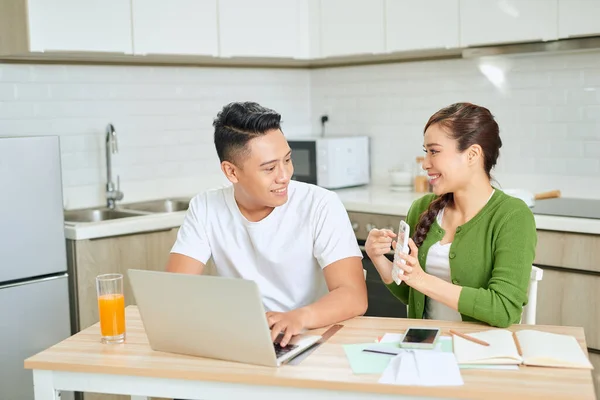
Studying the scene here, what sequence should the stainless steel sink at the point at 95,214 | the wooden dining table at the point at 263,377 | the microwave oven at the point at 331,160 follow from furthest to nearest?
1. the microwave oven at the point at 331,160
2. the stainless steel sink at the point at 95,214
3. the wooden dining table at the point at 263,377

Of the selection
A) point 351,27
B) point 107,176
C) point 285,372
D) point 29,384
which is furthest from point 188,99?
point 285,372

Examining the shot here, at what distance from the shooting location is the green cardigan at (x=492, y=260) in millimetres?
2137

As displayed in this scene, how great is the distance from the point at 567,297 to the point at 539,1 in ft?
4.33

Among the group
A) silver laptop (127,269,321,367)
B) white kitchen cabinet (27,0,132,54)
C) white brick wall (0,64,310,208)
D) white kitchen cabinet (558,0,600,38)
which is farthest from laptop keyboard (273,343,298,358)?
white brick wall (0,64,310,208)

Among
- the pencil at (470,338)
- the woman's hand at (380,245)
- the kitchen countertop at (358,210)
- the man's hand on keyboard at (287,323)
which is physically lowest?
the pencil at (470,338)

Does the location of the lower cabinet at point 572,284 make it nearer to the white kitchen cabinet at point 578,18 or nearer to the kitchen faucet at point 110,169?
the white kitchen cabinet at point 578,18

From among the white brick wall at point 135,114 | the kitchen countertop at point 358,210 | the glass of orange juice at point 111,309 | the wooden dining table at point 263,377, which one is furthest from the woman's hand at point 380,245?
the white brick wall at point 135,114

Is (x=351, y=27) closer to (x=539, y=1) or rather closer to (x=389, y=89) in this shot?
(x=389, y=89)

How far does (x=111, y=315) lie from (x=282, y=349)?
0.46 metres

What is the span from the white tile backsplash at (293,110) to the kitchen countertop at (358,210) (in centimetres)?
49

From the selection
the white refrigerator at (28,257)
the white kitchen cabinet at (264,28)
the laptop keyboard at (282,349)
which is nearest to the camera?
the laptop keyboard at (282,349)

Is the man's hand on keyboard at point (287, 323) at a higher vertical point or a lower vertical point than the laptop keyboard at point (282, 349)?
higher

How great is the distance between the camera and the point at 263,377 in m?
1.77

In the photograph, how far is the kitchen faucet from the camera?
4.04 meters
